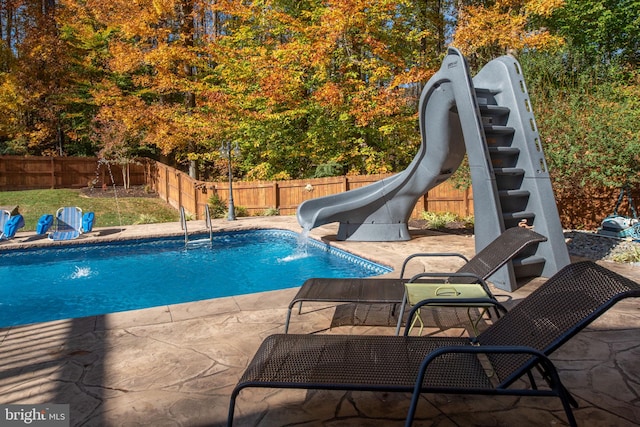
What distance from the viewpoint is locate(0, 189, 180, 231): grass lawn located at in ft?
50.4

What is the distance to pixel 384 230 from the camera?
8953mm

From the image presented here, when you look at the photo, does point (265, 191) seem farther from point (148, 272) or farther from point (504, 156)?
point (504, 156)

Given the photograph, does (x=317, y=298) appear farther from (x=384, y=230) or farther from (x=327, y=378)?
(x=384, y=230)

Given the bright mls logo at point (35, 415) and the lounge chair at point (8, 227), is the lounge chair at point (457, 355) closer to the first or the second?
the bright mls logo at point (35, 415)

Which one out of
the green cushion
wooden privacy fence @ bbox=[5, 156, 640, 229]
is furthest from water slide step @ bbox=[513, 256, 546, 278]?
wooden privacy fence @ bbox=[5, 156, 640, 229]

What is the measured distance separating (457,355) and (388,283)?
5.23ft

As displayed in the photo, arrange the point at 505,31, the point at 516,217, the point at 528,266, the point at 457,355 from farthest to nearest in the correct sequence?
1. the point at 505,31
2. the point at 516,217
3. the point at 528,266
4. the point at 457,355

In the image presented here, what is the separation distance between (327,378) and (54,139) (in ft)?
88.2

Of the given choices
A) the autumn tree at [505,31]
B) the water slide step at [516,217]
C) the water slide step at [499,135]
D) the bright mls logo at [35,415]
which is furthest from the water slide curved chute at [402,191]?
the autumn tree at [505,31]

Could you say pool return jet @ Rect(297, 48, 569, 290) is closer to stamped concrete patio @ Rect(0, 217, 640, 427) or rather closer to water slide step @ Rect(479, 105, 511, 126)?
water slide step @ Rect(479, 105, 511, 126)

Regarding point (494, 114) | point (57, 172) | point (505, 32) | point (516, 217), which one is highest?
point (505, 32)

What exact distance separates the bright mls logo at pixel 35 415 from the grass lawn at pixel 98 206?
12284mm

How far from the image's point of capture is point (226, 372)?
3.04 metres

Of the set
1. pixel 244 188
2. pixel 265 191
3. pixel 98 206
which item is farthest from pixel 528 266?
pixel 98 206
